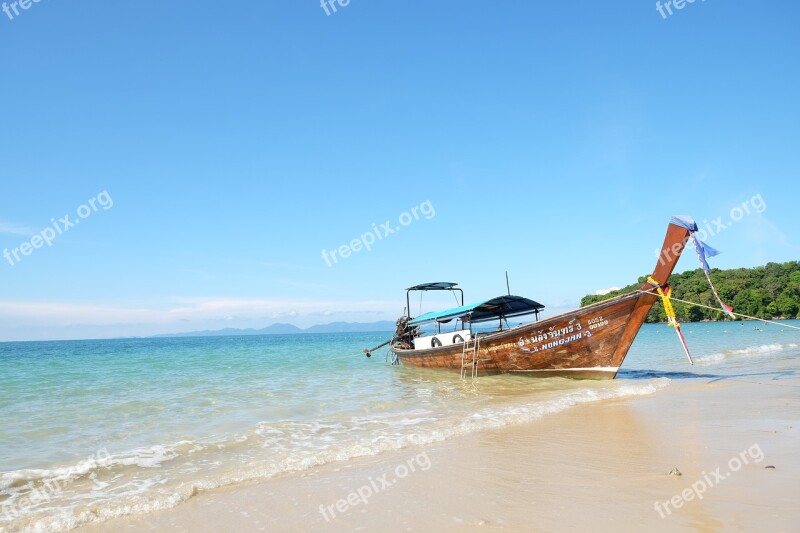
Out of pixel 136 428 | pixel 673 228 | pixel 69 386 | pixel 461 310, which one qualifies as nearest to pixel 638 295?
pixel 673 228

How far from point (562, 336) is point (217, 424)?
29.1 feet

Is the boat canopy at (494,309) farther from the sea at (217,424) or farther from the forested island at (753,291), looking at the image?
the forested island at (753,291)

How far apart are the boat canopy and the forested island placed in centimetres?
4787

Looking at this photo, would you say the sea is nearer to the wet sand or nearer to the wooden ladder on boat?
the wet sand

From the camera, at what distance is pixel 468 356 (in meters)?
15.0

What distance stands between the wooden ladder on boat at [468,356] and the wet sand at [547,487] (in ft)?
24.4

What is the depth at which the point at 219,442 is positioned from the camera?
7.34m
